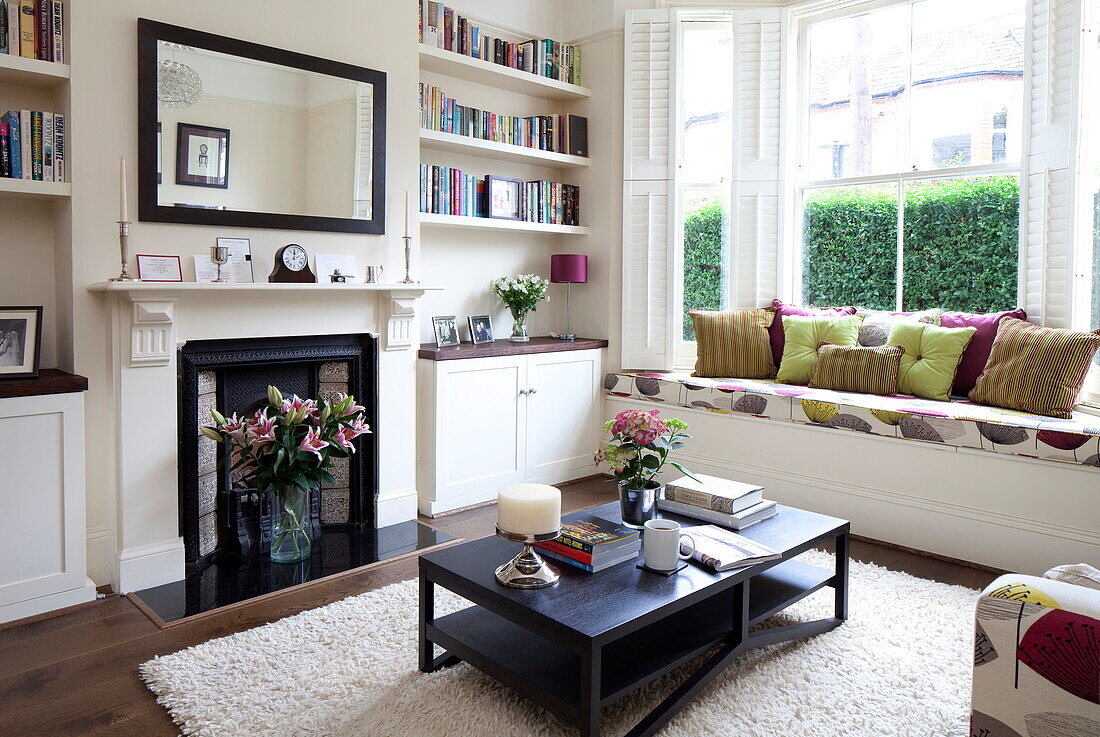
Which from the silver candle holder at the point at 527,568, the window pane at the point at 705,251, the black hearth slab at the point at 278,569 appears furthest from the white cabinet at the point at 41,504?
the window pane at the point at 705,251

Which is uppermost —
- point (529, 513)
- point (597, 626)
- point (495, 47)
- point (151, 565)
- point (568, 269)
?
point (495, 47)

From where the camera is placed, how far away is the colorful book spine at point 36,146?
2.74 m

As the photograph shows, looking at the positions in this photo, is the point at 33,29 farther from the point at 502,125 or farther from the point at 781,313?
the point at 781,313

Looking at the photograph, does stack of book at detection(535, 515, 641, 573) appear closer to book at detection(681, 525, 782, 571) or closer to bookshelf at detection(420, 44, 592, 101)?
book at detection(681, 525, 782, 571)

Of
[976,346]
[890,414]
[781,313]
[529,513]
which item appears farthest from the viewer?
[781,313]

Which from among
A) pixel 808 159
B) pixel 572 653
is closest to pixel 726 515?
pixel 572 653

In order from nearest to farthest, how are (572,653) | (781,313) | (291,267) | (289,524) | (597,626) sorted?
(597,626)
(572,653)
(289,524)
(291,267)
(781,313)

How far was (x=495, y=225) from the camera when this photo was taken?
4.32 m

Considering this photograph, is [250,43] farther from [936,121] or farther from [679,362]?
[936,121]

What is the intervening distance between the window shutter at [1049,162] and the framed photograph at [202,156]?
3560mm

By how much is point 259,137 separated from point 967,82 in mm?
3430

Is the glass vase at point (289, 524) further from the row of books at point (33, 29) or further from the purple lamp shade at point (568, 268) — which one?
the purple lamp shade at point (568, 268)

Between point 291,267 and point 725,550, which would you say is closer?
point 725,550

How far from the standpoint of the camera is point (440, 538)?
11.5 ft
